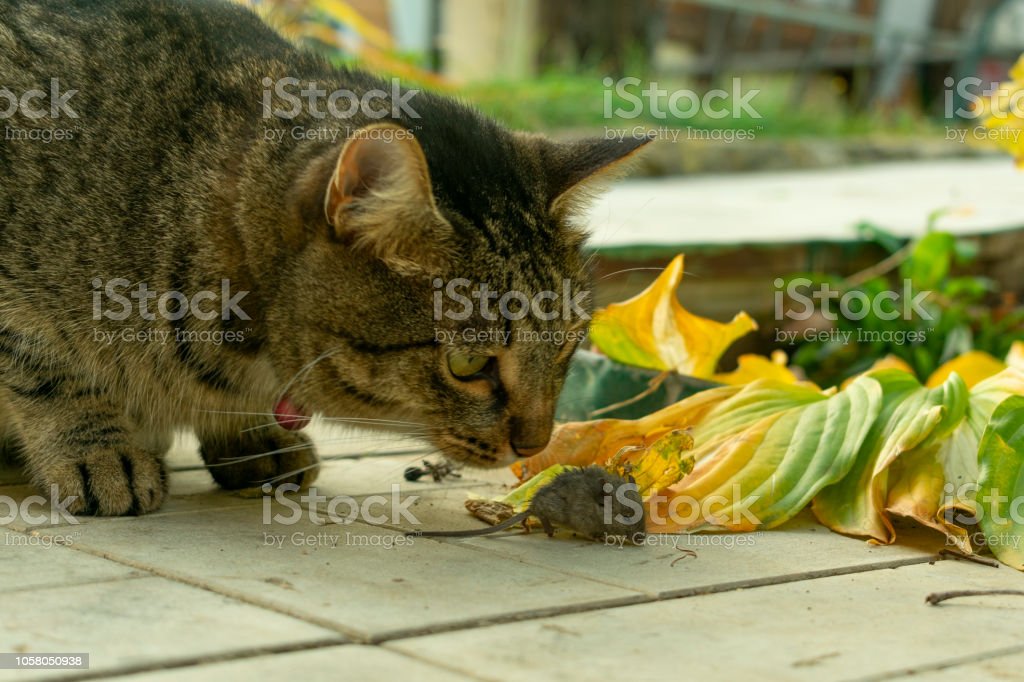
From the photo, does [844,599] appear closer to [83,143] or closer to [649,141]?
[649,141]

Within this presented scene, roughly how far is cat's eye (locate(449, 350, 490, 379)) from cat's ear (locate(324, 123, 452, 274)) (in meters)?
0.17

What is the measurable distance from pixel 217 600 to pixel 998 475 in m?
1.46

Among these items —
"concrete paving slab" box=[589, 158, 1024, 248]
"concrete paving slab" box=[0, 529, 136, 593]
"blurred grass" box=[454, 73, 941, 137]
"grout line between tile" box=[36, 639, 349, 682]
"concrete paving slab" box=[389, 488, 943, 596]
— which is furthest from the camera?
"blurred grass" box=[454, 73, 941, 137]

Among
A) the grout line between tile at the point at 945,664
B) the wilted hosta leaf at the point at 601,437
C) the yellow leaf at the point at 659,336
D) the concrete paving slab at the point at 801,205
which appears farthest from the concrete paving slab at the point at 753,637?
the concrete paving slab at the point at 801,205

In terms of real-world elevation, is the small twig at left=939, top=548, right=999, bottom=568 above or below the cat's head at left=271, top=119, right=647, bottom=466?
below

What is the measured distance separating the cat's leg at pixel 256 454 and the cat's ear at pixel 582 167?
82 centimetres

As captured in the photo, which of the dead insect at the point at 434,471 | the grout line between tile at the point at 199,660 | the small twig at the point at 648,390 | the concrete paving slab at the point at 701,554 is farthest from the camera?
the small twig at the point at 648,390

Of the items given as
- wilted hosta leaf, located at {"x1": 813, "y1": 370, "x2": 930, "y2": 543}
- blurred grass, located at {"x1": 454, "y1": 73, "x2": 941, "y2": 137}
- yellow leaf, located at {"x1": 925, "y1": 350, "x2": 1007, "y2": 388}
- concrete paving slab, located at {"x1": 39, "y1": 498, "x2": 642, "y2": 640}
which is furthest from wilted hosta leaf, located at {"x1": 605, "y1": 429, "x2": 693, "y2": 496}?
blurred grass, located at {"x1": 454, "y1": 73, "x2": 941, "y2": 137}

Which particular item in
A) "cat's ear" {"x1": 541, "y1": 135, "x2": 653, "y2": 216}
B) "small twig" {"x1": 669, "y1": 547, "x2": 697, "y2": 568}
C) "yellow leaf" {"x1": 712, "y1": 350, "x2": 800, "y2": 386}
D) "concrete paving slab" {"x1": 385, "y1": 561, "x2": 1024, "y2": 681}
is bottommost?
"concrete paving slab" {"x1": 385, "y1": 561, "x2": 1024, "y2": 681}

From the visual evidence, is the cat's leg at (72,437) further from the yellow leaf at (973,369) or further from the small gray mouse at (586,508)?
the yellow leaf at (973,369)

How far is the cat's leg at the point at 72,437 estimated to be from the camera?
2.44m

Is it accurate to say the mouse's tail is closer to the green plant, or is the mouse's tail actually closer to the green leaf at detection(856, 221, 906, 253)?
the green plant

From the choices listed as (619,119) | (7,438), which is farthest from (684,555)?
(619,119)

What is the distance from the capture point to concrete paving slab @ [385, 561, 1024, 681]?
1598 millimetres
